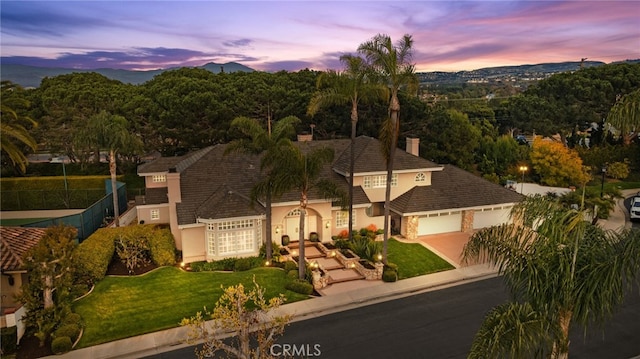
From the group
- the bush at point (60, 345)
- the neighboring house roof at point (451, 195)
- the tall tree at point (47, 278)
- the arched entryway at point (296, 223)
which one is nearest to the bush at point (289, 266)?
the arched entryway at point (296, 223)

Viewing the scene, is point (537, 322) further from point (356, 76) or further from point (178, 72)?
point (178, 72)

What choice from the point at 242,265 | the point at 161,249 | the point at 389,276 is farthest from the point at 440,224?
the point at 161,249

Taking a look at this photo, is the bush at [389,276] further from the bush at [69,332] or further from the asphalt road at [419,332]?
the bush at [69,332]

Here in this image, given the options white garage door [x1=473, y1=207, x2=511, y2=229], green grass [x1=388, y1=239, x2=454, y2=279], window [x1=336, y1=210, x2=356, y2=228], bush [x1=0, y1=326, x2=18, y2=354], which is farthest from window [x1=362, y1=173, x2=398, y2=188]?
bush [x1=0, y1=326, x2=18, y2=354]

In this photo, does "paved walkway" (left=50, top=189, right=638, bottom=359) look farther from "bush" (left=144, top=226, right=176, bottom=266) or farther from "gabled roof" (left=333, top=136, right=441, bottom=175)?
"bush" (left=144, top=226, right=176, bottom=266)

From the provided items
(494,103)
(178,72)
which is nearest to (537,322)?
(178,72)
